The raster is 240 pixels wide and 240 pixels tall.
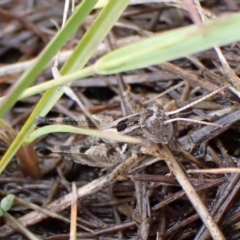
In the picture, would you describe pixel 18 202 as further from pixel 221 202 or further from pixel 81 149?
pixel 221 202

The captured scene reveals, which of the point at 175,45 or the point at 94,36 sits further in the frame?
the point at 94,36

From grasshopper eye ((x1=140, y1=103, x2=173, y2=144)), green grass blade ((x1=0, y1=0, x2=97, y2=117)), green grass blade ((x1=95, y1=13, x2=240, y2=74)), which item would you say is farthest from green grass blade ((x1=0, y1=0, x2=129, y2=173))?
grasshopper eye ((x1=140, y1=103, x2=173, y2=144))

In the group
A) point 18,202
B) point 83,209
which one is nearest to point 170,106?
point 83,209

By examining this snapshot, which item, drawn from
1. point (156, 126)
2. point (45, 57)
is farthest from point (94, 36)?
point (156, 126)

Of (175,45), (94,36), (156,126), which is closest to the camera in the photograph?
(175,45)

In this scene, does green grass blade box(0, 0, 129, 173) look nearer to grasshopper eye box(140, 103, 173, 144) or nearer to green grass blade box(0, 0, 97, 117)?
green grass blade box(0, 0, 97, 117)

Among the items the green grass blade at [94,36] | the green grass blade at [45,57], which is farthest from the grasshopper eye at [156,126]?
the green grass blade at [45,57]

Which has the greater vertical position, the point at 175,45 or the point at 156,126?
the point at 175,45

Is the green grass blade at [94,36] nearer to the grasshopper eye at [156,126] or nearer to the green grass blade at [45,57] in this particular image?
the green grass blade at [45,57]

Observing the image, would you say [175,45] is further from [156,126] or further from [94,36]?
[156,126]
